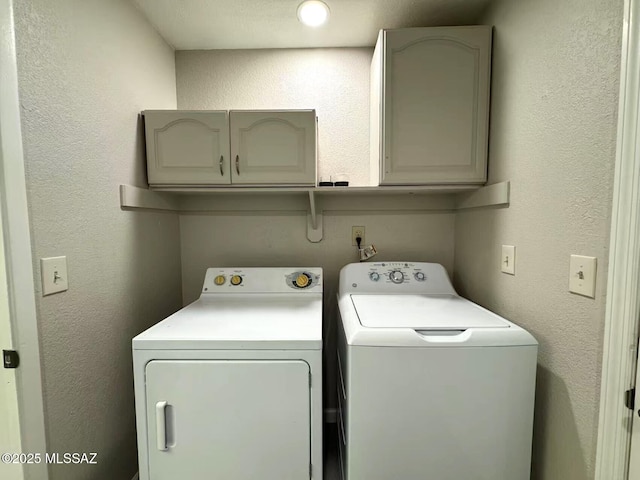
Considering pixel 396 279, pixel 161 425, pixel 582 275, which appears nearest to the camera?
pixel 582 275

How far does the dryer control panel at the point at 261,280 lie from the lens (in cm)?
158

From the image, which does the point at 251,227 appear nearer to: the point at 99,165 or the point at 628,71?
the point at 99,165

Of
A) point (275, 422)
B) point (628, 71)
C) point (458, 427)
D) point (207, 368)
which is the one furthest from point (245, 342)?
point (628, 71)

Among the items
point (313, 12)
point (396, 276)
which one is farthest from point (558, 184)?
point (313, 12)

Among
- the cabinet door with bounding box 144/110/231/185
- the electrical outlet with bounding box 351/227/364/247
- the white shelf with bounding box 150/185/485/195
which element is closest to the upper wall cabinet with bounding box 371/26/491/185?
the white shelf with bounding box 150/185/485/195

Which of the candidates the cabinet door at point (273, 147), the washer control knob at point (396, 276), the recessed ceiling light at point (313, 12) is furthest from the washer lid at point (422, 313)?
the recessed ceiling light at point (313, 12)

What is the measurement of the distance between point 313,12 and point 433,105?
743 mm

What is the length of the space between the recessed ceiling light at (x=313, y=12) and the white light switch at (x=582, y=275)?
1.48m

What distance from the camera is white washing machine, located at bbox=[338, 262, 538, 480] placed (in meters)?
0.92

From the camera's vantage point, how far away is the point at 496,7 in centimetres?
127

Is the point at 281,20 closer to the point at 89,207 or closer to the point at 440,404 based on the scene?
the point at 89,207

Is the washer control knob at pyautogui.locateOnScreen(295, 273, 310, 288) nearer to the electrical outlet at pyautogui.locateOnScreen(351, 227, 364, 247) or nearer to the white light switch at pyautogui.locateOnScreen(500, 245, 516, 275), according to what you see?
the electrical outlet at pyautogui.locateOnScreen(351, 227, 364, 247)

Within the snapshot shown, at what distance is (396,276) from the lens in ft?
5.08

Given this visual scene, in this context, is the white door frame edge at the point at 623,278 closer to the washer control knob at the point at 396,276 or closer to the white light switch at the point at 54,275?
the washer control knob at the point at 396,276
